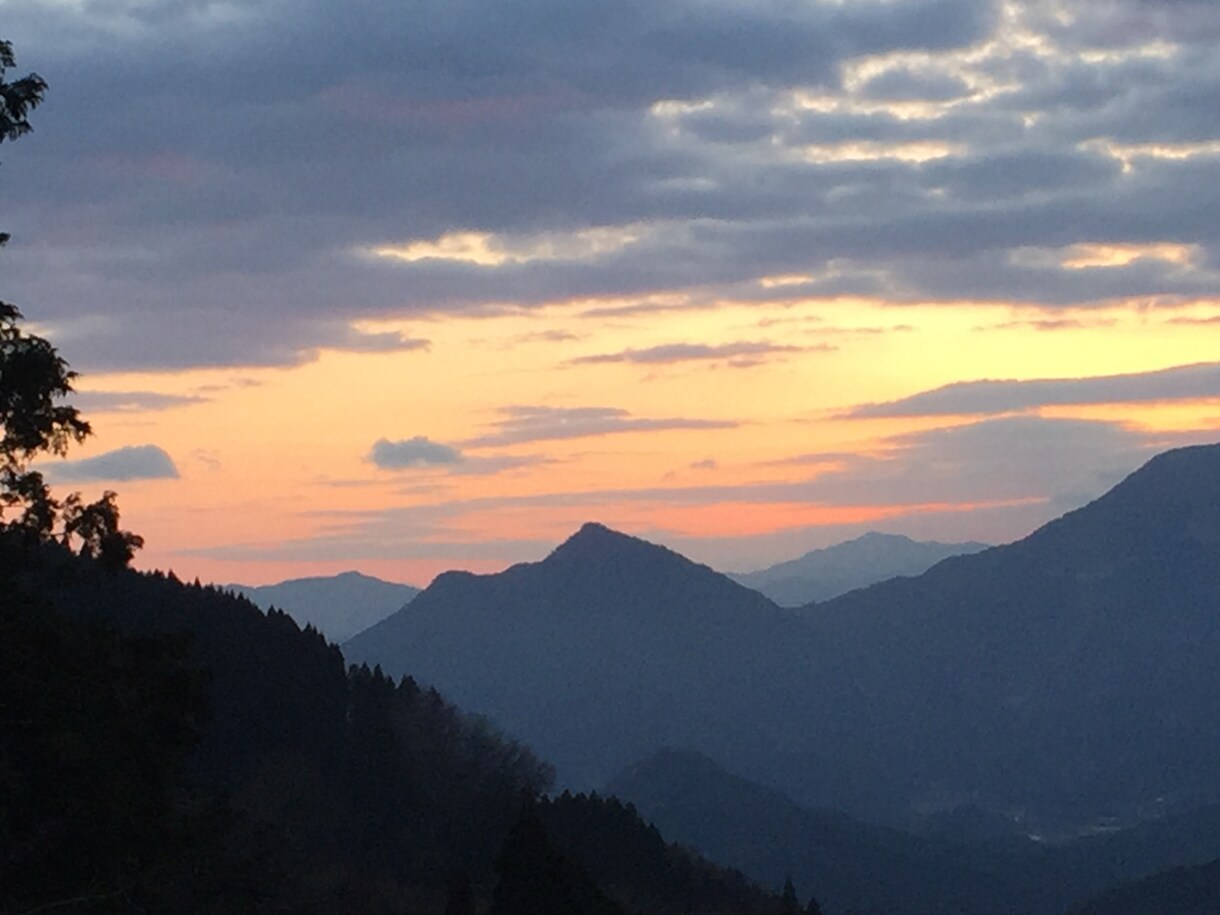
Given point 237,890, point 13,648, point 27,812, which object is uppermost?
point 13,648

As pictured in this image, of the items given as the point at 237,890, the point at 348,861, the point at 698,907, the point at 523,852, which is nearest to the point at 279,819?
the point at 348,861

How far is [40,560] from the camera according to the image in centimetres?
3125

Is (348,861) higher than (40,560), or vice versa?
(40,560)

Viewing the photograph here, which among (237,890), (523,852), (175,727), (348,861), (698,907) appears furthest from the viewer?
(698,907)

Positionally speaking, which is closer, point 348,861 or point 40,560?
point 40,560

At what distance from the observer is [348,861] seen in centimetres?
15925

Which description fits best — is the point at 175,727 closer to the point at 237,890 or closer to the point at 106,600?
the point at 237,890

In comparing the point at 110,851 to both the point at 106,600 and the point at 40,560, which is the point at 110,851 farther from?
the point at 106,600

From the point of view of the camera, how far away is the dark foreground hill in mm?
30641

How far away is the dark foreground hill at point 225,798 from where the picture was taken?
3064cm

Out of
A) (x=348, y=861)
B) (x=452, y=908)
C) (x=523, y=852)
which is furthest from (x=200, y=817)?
(x=348, y=861)

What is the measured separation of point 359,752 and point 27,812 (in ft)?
533

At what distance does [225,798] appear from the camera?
37344 millimetres

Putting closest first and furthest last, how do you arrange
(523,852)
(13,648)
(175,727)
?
(13,648), (175,727), (523,852)
